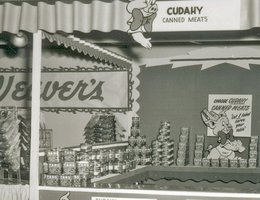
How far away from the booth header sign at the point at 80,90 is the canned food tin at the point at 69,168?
12.0ft

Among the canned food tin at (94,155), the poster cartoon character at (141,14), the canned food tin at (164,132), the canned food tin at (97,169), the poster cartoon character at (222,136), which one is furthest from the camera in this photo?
the poster cartoon character at (222,136)

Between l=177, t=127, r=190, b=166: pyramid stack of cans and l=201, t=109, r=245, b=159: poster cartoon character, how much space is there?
415 millimetres

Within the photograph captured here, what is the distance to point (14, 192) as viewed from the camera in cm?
441

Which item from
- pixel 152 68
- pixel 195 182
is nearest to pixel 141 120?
pixel 152 68

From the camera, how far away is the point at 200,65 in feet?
25.6

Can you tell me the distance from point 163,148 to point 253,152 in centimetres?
133

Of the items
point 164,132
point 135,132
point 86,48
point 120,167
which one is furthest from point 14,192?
point 164,132

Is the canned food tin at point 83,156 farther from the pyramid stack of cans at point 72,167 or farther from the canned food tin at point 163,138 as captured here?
the canned food tin at point 163,138

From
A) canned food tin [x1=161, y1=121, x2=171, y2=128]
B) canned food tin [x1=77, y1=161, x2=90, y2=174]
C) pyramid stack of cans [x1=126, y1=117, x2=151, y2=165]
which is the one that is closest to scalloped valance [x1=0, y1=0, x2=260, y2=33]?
canned food tin [x1=77, y1=161, x2=90, y2=174]

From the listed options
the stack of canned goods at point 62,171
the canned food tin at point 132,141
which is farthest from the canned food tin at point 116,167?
the canned food tin at point 132,141

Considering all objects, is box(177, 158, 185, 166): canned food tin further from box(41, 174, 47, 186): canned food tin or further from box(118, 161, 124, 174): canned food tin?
box(41, 174, 47, 186): canned food tin

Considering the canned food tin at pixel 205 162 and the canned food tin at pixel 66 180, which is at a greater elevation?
the canned food tin at pixel 66 180

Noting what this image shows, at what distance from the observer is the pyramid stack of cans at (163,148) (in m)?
7.07

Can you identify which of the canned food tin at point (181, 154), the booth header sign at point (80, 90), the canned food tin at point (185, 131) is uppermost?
the booth header sign at point (80, 90)
